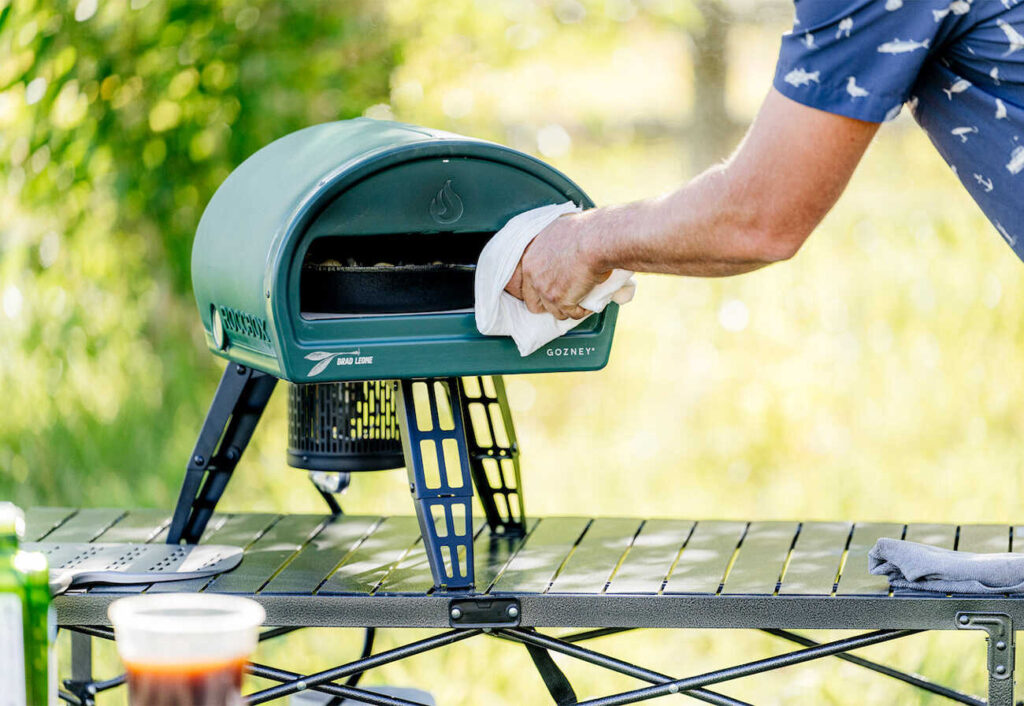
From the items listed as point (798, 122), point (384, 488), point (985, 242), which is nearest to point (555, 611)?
point (798, 122)

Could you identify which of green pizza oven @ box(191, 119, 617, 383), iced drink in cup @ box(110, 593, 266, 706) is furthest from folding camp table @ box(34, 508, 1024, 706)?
iced drink in cup @ box(110, 593, 266, 706)

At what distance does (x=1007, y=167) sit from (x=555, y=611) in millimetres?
932

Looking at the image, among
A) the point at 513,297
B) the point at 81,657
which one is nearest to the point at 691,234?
the point at 513,297

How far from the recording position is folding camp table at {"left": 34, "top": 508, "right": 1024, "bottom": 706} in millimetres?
2049

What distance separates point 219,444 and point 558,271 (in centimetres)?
84

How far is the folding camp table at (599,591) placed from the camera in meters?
2.05

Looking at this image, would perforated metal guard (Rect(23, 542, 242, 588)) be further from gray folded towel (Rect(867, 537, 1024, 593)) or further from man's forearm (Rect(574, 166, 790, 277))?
gray folded towel (Rect(867, 537, 1024, 593))

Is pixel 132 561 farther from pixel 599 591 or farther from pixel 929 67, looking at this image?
pixel 929 67

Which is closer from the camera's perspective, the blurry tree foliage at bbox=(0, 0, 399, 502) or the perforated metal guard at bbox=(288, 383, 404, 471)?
the perforated metal guard at bbox=(288, 383, 404, 471)

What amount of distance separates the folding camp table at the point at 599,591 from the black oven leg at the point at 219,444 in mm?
87

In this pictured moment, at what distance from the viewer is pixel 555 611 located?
Result: 6.84 ft

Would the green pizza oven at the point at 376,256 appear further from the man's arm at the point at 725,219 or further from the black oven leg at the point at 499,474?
the black oven leg at the point at 499,474

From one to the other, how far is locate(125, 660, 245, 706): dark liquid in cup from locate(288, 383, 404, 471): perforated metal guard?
4.64 feet

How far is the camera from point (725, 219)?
5.90 ft
